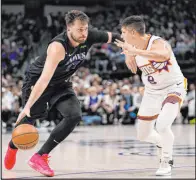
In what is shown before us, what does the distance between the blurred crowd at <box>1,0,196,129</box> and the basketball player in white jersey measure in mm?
4705

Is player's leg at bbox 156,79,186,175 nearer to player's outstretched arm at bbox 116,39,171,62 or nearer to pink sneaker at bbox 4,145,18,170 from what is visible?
player's outstretched arm at bbox 116,39,171,62

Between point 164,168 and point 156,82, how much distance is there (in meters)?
0.98

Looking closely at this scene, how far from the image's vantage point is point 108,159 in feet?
25.0

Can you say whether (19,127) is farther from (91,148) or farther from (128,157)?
(91,148)

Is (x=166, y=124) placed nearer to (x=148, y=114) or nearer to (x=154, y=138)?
(x=148, y=114)

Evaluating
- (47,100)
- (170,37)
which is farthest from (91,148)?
(170,37)

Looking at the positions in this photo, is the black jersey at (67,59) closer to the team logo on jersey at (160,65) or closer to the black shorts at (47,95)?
the black shorts at (47,95)

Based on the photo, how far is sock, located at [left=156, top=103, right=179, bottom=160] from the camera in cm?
608

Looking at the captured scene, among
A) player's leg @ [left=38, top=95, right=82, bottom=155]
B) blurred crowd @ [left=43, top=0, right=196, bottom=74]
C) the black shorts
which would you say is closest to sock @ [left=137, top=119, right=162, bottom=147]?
player's leg @ [left=38, top=95, right=82, bottom=155]

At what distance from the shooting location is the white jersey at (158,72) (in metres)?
6.20

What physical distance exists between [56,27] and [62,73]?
18872 mm

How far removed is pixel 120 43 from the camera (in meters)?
6.18

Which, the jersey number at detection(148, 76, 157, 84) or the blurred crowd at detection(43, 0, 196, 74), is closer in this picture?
the jersey number at detection(148, 76, 157, 84)

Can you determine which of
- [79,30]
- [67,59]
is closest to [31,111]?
[67,59]
